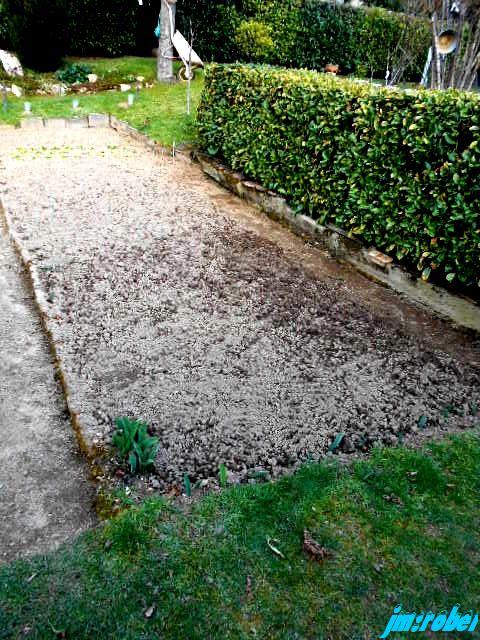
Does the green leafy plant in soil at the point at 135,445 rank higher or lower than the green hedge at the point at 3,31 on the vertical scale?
lower

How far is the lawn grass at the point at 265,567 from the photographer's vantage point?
206 centimetres

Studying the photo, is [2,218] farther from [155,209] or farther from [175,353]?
[175,353]

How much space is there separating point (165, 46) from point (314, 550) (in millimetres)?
12723

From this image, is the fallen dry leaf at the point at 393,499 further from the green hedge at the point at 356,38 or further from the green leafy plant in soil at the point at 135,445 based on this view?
the green hedge at the point at 356,38

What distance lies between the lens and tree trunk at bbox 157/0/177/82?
39.0 ft

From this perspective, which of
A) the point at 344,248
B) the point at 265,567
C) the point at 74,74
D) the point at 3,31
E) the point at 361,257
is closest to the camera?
the point at 265,567

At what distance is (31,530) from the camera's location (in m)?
2.45

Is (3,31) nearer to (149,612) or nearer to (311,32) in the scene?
(311,32)

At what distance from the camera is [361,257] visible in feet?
16.9

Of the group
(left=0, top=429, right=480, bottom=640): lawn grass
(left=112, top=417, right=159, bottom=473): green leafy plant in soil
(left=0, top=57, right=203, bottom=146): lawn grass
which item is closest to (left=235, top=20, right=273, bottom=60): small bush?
(left=0, top=57, right=203, bottom=146): lawn grass

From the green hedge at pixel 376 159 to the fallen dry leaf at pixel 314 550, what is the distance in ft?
9.27

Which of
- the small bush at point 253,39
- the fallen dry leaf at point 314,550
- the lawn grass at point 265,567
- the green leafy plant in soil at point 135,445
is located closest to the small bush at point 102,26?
the small bush at point 253,39

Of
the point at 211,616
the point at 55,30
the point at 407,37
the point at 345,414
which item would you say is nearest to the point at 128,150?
the point at 55,30

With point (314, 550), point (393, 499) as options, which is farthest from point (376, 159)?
point (314, 550)
